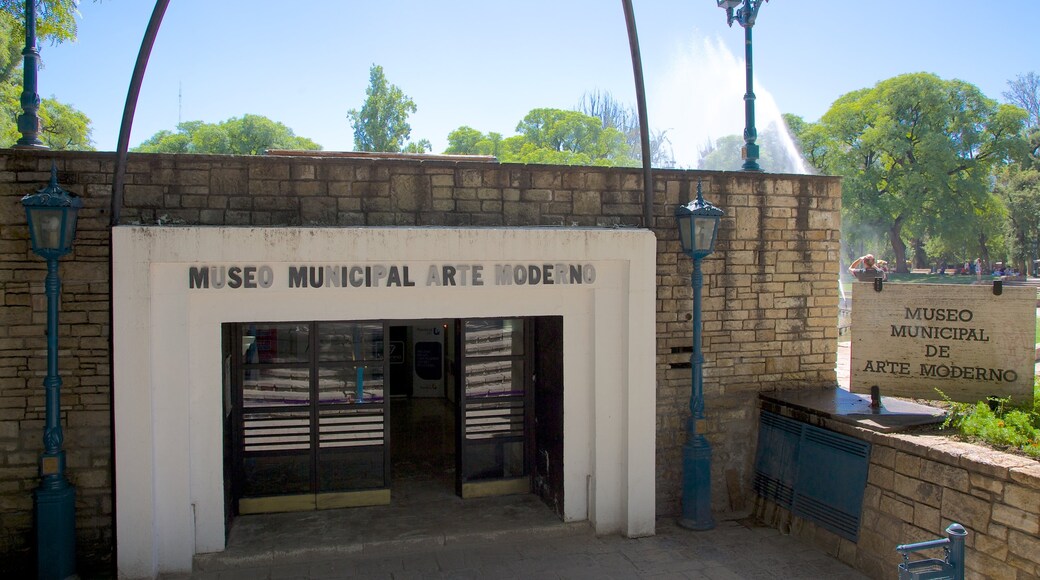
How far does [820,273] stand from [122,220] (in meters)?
7.07

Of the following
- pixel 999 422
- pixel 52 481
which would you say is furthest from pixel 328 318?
pixel 999 422

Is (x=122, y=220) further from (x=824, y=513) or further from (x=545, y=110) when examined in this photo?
(x=545, y=110)

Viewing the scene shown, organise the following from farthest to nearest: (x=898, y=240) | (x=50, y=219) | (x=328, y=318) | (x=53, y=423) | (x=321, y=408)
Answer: (x=898, y=240), (x=321, y=408), (x=328, y=318), (x=53, y=423), (x=50, y=219)

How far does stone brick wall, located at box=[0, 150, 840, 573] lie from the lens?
609cm

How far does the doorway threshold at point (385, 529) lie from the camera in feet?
21.3

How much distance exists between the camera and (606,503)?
7164 millimetres

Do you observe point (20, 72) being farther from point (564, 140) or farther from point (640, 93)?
point (564, 140)

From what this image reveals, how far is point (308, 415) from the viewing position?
7.32 metres

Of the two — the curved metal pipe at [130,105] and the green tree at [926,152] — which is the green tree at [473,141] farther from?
the curved metal pipe at [130,105]

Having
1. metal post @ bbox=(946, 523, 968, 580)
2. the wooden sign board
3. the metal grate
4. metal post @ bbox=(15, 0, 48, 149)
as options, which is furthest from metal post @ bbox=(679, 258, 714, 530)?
metal post @ bbox=(15, 0, 48, 149)

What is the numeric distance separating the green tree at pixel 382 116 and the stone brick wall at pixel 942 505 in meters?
36.7

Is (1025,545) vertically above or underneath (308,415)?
underneath

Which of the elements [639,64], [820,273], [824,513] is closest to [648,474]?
[824,513]

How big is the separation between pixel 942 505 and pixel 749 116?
4.73 metres
